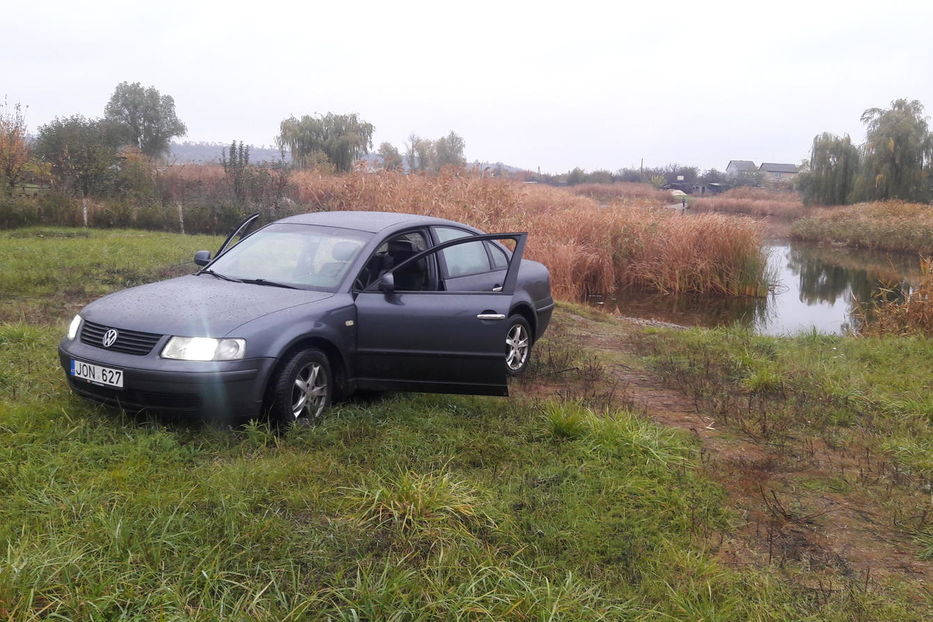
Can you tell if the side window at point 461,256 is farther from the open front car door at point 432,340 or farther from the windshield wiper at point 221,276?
the windshield wiper at point 221,276

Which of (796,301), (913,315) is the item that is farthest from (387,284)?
(796,301)

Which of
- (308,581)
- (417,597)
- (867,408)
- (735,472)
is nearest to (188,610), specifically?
(308,581)

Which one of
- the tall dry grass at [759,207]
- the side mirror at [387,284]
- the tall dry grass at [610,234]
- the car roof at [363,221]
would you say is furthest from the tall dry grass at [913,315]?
the tall dry grass at [759,207]

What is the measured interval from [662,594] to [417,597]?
1.09 m

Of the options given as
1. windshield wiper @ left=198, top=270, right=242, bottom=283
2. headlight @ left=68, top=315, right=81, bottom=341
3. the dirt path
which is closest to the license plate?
headlight @ left=68, top=315, right=81, bottom=341

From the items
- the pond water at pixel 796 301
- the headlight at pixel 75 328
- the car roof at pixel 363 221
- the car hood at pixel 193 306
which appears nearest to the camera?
the car hood at pixel 193 306

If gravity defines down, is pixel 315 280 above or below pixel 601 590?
above

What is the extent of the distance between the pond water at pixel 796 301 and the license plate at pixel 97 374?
9818 mm

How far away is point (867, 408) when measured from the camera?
22.0ft

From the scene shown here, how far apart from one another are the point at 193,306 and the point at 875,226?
3451 cm

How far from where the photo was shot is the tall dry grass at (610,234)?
1736 cm

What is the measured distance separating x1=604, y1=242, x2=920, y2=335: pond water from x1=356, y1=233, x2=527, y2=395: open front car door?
7695mm

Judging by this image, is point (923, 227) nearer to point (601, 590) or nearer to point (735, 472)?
point (735, 472)

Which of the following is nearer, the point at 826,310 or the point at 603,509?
the point at 603,509
